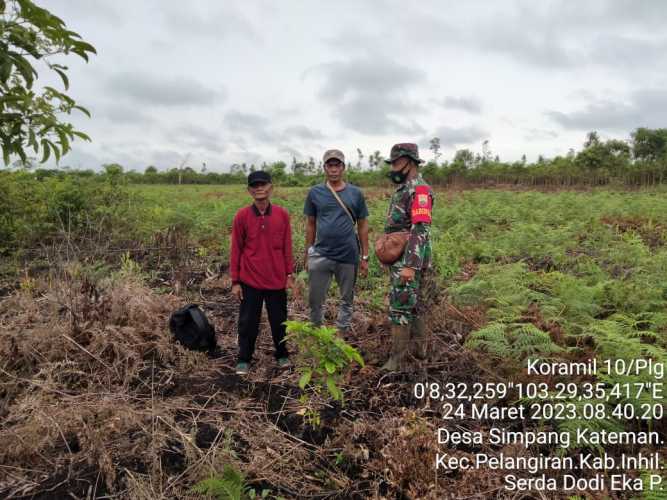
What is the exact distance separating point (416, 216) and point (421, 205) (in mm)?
99

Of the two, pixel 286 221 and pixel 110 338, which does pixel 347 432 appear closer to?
pixel 286 221

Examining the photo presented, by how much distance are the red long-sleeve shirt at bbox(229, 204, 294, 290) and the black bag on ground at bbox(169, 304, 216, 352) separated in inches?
24.2

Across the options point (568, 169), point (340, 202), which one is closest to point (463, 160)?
point (568, 169)

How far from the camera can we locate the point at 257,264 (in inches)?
155

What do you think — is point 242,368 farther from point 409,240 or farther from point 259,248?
point 409,240

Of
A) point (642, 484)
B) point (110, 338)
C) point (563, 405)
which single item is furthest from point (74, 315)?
point (642, 484)

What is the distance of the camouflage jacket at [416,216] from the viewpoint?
11.5ft

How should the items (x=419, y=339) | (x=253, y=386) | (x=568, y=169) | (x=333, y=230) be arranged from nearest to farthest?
(x=253, y=386), (x=419, y=339), (x=333, y=230), (x=568, y=169)

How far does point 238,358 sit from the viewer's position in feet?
13.6

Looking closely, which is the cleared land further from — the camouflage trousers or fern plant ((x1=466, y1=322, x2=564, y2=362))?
the camouflage trousers

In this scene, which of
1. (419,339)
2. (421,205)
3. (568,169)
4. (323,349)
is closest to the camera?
(323,349)

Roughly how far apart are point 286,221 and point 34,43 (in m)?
2.65

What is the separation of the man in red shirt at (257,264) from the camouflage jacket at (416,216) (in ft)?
3.70

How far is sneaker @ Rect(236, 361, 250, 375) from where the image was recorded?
3955 millimetres
